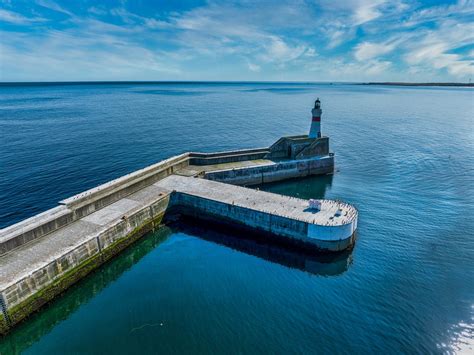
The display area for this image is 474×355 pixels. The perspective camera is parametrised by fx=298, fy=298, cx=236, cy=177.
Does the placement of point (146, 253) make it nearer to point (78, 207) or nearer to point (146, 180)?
point (78, 207)

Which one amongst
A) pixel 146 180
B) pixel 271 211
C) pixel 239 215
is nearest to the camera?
pixel 271 211

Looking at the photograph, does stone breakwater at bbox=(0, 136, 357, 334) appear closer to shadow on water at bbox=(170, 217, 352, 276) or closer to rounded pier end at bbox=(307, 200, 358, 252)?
rounded pier end at bbox=(307, 200, 358, 252)

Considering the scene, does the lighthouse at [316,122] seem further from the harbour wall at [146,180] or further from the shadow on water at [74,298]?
the shadow on water at [74,298]

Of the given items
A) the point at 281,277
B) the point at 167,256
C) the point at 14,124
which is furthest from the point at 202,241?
the point at 14,124

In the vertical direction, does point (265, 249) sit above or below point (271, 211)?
below

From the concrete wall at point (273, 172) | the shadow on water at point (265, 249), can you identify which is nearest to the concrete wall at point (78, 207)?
the shadow on water at point (265, 249)

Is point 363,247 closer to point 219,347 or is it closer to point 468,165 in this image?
point 219,347

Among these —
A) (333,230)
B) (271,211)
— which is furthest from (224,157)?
(333,230)
